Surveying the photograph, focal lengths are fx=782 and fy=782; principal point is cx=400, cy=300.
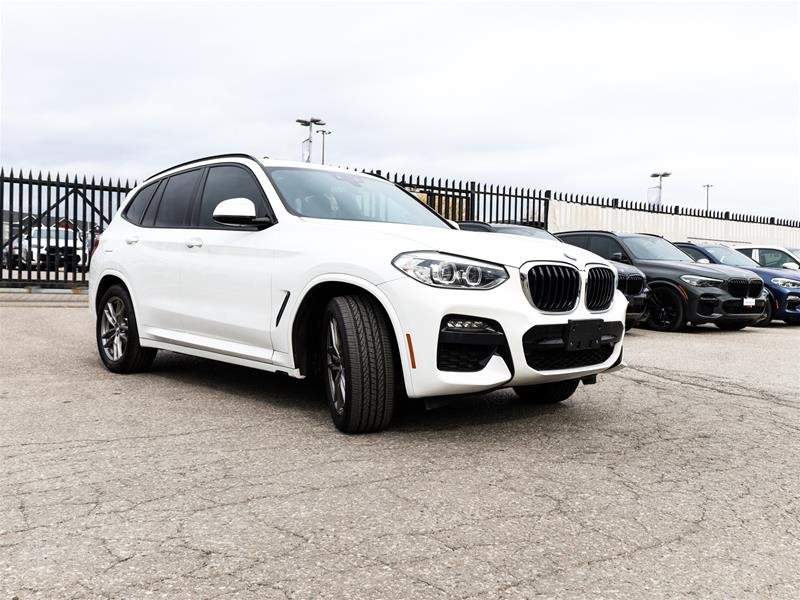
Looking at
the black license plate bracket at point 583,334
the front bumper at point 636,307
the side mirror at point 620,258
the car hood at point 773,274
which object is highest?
the side mirror at point 620,258

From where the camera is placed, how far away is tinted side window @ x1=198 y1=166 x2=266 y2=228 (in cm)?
539

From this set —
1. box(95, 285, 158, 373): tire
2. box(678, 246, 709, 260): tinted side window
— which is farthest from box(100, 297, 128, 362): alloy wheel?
box(678, 246, 709, 260): tinted side window

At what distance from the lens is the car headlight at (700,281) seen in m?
11.7

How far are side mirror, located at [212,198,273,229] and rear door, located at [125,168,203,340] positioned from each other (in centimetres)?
93

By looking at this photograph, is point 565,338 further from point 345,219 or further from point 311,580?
point 311,580

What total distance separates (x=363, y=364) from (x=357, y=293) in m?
0.47

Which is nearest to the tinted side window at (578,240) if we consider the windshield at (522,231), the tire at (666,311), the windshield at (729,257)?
the windshield at (522,231)

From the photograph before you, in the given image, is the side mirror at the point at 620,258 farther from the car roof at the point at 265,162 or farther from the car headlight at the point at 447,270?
the car headlight at the point at 447,270

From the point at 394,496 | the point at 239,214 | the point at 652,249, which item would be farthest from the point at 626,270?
→ the point at 394,496

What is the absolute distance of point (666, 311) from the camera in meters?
12.0

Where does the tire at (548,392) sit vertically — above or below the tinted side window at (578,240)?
below

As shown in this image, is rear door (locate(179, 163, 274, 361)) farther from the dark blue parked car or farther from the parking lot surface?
the dark blue parked car

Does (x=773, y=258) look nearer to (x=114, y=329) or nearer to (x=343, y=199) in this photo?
(x=343, y=199)

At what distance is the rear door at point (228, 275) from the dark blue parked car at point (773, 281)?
10.4m
